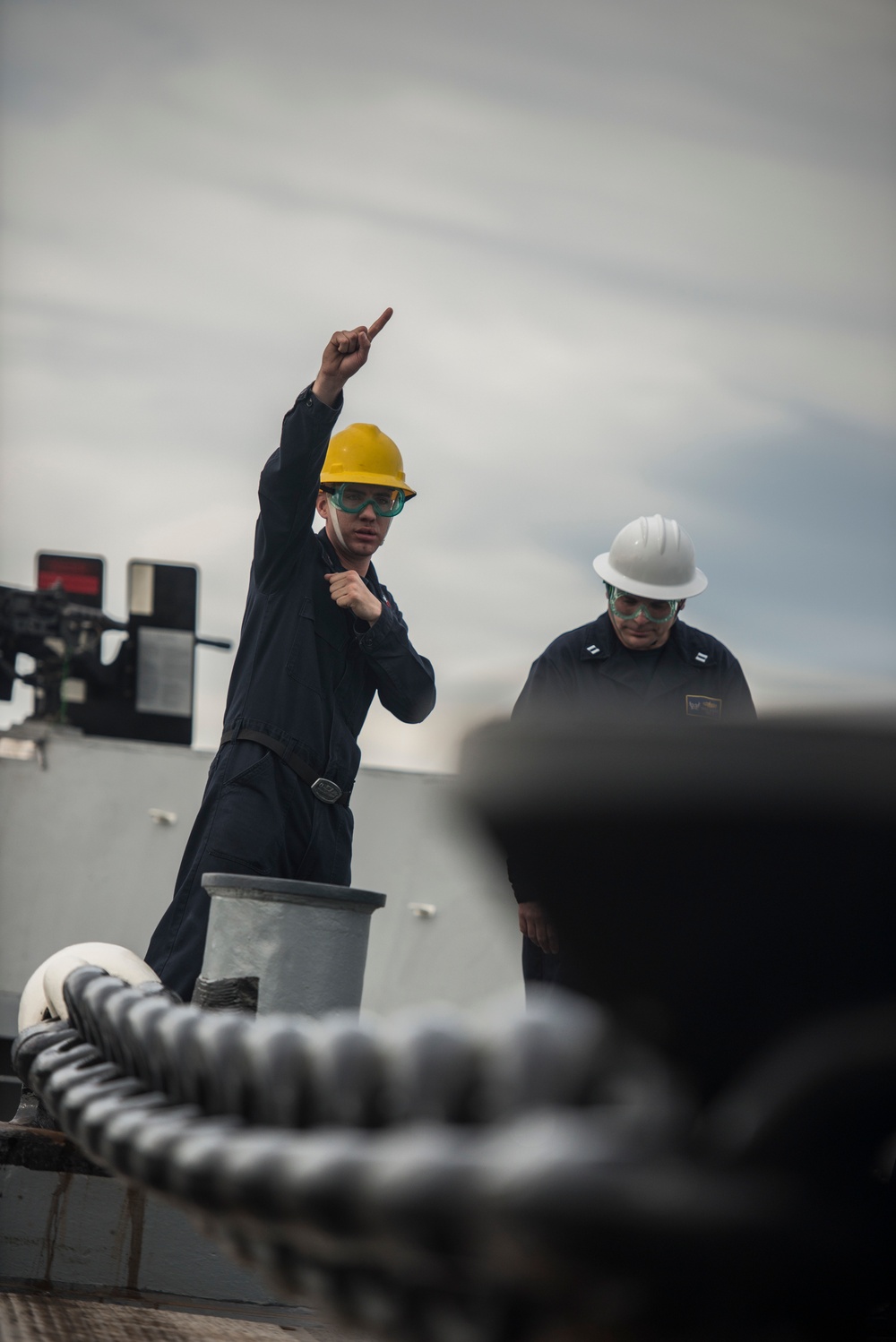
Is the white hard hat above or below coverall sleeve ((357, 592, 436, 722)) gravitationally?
above

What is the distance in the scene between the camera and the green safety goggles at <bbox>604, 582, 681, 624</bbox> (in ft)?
12.5

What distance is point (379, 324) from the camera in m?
3.05

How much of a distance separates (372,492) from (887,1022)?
3.00m

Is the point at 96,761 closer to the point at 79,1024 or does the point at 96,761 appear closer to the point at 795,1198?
the point at 79,1024

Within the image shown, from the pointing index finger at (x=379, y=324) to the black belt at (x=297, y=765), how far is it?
95 cm

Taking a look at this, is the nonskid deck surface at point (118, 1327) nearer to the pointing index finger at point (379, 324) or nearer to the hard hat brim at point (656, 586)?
the pointing index finger at point (379, 324)

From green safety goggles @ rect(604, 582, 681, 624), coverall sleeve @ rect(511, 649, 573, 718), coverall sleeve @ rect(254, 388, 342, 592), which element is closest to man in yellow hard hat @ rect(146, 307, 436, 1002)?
coverall sleeve @ rect(254, 388, 342, 592)

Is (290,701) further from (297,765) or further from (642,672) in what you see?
(642,672)

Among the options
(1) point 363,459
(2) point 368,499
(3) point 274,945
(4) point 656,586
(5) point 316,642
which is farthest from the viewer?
(4) point 656,586

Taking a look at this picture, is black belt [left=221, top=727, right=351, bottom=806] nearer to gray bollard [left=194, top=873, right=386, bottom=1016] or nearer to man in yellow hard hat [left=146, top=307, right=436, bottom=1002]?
man in yellow hard hat [left=146, top=307, right=436, bottom=1002]

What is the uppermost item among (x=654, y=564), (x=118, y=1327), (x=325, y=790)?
(x=654, y=564)

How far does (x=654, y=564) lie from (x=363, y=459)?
861 millimetres

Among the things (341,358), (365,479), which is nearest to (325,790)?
(365,479)

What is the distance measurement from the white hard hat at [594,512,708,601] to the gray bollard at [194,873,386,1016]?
5.18ft
